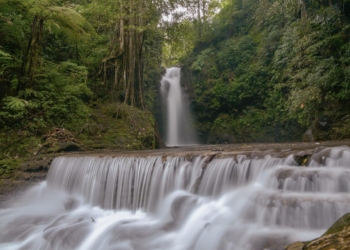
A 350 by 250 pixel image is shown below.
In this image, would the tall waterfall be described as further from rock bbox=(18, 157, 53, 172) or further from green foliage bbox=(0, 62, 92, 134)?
rock bbox=(18, 157, 53, 172)

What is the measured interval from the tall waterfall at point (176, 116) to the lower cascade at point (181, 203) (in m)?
12.6

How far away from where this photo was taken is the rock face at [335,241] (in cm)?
283

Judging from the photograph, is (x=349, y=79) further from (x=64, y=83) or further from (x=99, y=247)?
(x=64, y=83)

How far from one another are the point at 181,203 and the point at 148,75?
14598 mm

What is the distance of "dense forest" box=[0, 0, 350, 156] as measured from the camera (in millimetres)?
10352

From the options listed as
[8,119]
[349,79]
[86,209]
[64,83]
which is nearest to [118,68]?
[64,83]

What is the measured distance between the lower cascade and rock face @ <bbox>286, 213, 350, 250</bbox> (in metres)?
1.05

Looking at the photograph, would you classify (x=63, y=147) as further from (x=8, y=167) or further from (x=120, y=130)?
(x=120, y=130)

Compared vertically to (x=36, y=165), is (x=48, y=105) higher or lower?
higher

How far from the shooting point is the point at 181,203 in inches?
257

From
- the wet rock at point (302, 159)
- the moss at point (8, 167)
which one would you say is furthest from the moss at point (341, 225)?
the moss at point (8, 167)

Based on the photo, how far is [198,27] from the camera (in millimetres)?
24688

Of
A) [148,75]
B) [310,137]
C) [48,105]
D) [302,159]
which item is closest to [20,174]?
[48,105]

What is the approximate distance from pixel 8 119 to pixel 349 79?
11.1m
